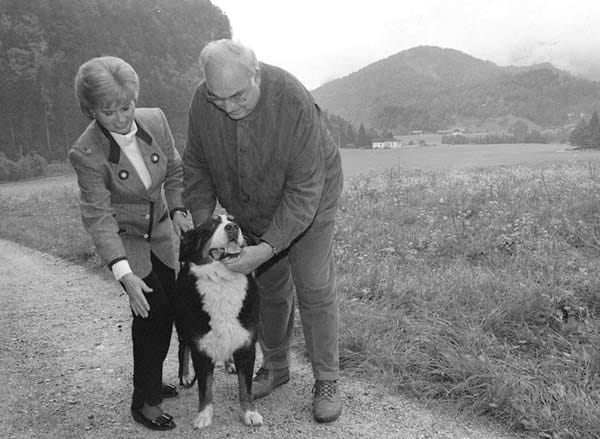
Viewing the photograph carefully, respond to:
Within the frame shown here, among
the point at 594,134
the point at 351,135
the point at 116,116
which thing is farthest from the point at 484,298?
the point at 351,135

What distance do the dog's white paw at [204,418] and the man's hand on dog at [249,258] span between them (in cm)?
107

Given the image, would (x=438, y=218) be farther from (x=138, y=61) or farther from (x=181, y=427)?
(x=138, y=61)

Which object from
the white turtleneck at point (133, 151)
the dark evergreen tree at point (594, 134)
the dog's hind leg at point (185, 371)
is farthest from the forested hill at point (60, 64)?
the white turtleneck at point (133, 151)

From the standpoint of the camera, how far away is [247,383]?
11.2 feet

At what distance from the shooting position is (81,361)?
457 centimetres

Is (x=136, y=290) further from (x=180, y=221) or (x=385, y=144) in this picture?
(x=385, y=144)

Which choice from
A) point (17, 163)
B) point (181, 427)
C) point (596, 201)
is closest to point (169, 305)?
point (181, 427)

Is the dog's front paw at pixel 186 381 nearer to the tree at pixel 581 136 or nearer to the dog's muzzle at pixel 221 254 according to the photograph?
the dog's muzzle at pixel 221 254

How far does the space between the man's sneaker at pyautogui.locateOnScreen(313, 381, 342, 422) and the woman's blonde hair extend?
2.29 meters

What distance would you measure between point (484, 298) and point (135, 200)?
3372 millimetres

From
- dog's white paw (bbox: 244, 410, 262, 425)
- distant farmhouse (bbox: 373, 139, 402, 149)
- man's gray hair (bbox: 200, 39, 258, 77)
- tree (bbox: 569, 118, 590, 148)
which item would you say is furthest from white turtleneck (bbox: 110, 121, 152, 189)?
distant farmhouse (bbox: 373, 139, 402, 149)

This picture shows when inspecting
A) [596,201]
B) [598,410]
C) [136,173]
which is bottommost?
[598,410]

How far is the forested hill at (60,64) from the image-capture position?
85.4ft

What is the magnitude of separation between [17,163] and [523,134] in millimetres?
30258
